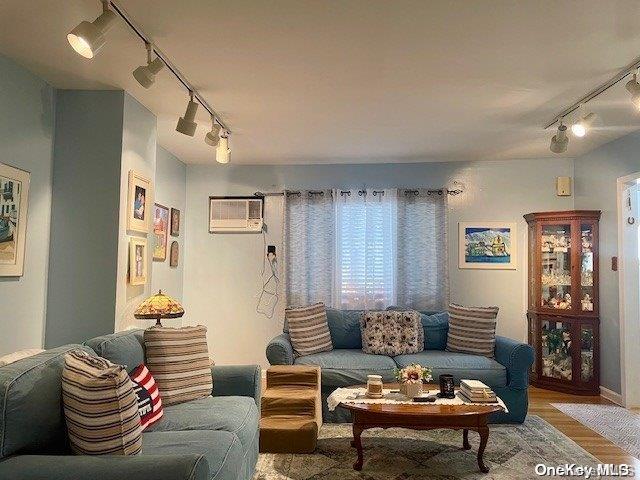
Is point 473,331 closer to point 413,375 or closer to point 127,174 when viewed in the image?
point 413,375

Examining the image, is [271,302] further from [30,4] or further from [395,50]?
[30,4]

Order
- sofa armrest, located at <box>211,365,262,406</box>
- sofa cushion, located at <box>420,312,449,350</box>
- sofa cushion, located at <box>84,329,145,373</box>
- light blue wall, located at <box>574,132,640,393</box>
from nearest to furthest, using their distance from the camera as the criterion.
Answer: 1. sofa cushion, located at <box>84,329,145,373</box>
2. sofa armrest, located at <box>211,365,262,406</box>
3. light blue wall, located at <box>574,132,640,393</box>
4. sofa cushion, located at <box>420,312,449,350</box>

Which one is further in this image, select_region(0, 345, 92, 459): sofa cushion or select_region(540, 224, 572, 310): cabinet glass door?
select_region(540, 224, 572, 310): cabinet glass door

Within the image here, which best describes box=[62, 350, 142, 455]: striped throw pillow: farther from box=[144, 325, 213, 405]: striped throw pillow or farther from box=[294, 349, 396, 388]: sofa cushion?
box=[294, 349, 396, 388]: sofa cushion

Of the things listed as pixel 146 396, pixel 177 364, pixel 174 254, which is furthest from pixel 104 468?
pixel 174 254

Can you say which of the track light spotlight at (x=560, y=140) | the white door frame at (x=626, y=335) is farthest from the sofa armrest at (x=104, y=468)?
the white door frame at (x=626, y=335)

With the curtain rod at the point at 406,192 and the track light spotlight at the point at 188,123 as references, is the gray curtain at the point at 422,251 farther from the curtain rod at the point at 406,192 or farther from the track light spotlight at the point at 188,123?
the track light spotlight at the point at 188,123

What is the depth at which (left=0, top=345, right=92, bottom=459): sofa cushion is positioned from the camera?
5.36 ft

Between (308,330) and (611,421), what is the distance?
103 inches

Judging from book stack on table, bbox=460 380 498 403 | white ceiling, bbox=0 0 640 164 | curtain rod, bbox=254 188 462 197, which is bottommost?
book stack on table, bbox=460 380 498 403

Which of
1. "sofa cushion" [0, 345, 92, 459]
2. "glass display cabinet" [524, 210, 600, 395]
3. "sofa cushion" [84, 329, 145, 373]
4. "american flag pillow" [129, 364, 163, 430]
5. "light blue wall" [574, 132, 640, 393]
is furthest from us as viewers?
"glass display cabinet" [524, 210, 600, 395]

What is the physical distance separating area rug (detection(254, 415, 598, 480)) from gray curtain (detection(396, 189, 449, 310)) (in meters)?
1.83

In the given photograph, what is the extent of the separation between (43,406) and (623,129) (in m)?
4.71

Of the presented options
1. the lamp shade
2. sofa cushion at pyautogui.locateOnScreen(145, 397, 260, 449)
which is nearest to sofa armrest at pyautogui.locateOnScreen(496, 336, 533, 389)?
sofa cushion at pyautogui.locateOnScreen(145, 397, 260, 449)
